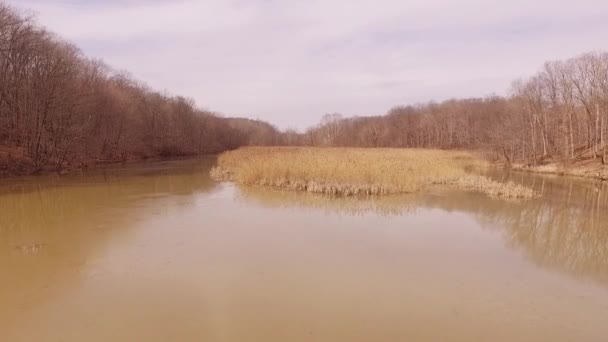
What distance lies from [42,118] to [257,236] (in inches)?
852

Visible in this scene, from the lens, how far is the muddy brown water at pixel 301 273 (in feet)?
13.1

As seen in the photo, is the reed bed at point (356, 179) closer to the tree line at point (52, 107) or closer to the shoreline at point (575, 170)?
the shoreline at point (575, 170)

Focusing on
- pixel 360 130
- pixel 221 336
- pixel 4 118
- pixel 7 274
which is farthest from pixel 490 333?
pixel 360 130

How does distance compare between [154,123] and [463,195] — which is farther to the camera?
[154,123]

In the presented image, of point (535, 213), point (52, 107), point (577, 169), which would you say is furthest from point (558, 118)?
point (52, 107)

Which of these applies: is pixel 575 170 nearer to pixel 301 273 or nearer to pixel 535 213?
pixel 535 213

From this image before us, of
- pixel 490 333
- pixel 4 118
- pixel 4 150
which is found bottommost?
pixel 490 333

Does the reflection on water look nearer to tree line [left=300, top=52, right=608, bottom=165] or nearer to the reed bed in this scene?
the reed bed

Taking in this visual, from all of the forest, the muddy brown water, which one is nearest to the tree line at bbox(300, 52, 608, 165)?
the forest

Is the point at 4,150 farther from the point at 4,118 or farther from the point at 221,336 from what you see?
the point at 221,336

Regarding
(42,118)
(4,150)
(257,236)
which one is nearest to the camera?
(257,236)

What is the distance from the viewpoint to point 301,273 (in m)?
5.65

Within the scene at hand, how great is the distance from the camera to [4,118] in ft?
73.0

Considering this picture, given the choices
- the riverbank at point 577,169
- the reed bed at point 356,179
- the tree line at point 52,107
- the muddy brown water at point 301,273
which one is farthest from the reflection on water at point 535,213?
the tree line at point 52,107
